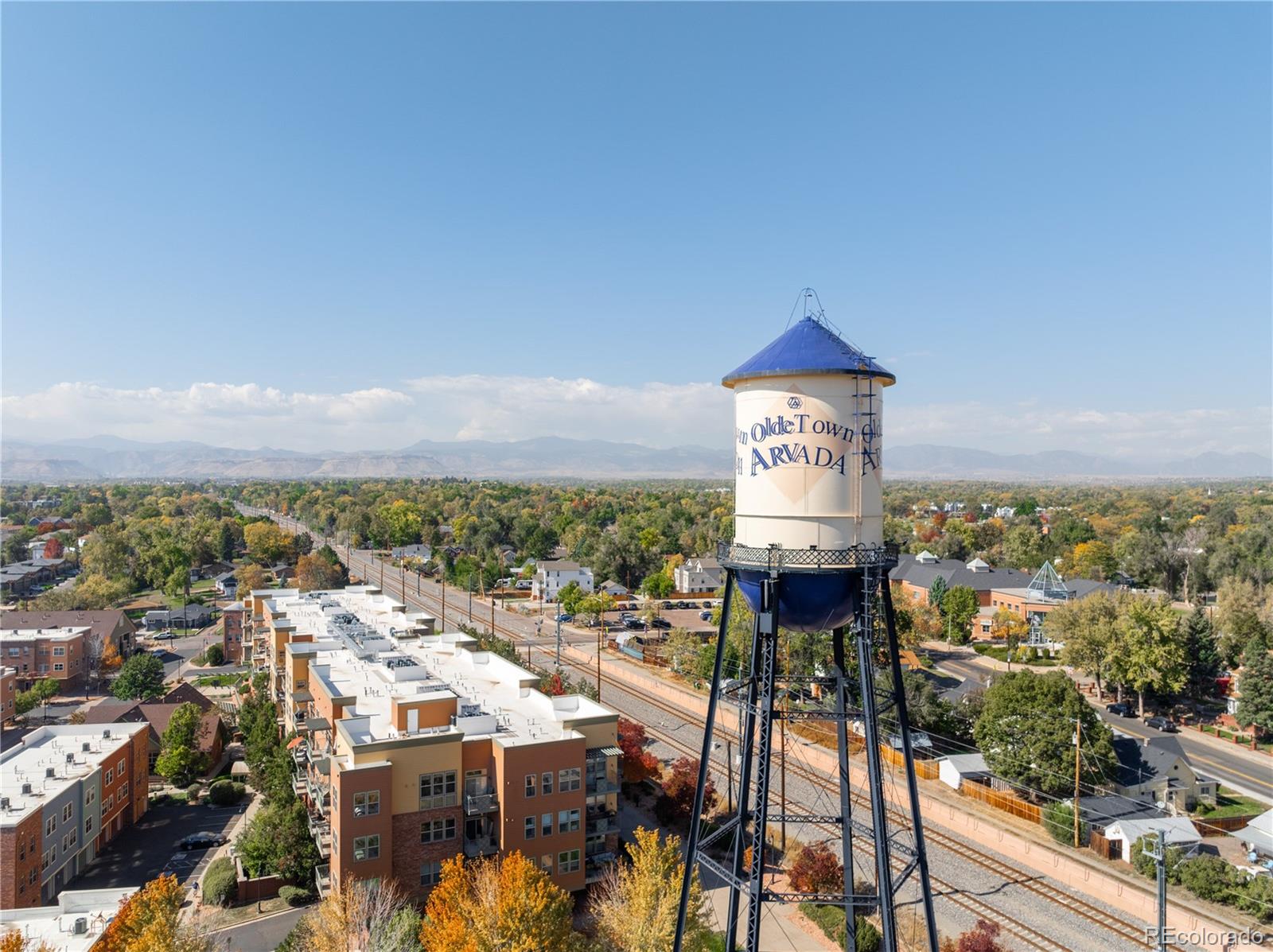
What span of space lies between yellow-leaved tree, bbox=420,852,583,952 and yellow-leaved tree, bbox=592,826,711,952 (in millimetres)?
1136

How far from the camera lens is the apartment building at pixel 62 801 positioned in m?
28.7

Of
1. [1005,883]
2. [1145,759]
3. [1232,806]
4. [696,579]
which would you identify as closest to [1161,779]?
[1145,759]

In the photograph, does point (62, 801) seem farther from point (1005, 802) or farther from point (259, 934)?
point (1005, 802)

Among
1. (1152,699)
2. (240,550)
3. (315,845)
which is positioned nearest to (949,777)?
(1152,699)

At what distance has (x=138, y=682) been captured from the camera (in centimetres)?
5378

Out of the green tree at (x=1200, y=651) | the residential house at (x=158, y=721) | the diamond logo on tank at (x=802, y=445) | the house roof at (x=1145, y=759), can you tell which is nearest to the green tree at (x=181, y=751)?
the residential house at (x=158, y=721)

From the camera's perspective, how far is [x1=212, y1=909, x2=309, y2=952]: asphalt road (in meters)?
26.0

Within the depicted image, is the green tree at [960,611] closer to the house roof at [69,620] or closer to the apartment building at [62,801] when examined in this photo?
the apartment building at [62,801]

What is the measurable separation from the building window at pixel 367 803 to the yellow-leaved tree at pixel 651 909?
308 inches

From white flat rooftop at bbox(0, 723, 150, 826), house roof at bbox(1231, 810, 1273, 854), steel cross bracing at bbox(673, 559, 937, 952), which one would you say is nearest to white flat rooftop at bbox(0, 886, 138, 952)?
white flat rooftop at bbox(0, 723, 150, 826)

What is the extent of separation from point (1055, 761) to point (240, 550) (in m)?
115

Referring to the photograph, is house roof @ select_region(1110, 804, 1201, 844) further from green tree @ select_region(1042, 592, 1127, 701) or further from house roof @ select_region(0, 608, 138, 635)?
house roof @ select_region(0, 608, 138, 635)

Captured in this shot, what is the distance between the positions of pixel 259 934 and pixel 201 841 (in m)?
10.5

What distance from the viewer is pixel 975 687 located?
50.9 meters
